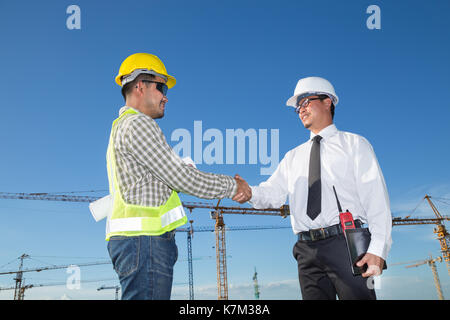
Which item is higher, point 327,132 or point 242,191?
point 327,132

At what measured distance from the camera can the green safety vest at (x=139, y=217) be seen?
3455 mm

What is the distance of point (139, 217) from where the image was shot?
3.47 metres

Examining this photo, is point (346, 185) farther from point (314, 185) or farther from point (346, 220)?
point (346, 220)

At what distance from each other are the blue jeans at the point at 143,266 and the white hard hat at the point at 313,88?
2.76 meters

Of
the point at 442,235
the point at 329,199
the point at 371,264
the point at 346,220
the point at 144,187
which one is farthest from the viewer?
the point at 442,235

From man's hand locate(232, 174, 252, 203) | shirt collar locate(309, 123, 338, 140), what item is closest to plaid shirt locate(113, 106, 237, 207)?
man's hand locate(232, 174, 252, 203)

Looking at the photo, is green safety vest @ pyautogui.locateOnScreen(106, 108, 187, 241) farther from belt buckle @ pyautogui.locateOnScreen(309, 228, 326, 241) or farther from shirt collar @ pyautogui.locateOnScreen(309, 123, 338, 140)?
shirt collar @ pyautogui.locateOnScreen(309, 123, 338, 140)

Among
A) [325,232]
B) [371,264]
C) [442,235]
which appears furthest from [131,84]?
[442,235]

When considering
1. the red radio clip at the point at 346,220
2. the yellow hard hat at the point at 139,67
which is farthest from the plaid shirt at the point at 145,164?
the red radio clip at the point at 346,220

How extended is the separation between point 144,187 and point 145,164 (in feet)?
0.75

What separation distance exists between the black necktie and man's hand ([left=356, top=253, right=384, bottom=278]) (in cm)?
70

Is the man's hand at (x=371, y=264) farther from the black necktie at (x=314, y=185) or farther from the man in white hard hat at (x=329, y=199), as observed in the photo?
the black necktie at (x=314, y=185)
